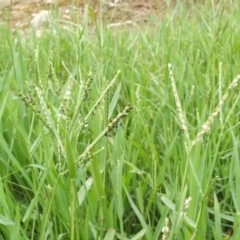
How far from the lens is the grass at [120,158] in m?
0.75

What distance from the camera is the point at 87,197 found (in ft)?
3.23

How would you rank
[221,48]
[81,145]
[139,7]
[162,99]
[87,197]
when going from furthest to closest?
[139,7] < [221,48] < [162,99] < [81,145] < [87,197]

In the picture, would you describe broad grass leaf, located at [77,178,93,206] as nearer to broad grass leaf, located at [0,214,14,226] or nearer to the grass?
the grass

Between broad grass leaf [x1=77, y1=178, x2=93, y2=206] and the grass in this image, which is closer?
the grass

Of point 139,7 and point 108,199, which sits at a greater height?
point 108,199

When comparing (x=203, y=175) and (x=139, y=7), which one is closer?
(x=203, y=175)

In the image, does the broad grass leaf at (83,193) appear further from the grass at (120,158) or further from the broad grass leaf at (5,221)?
the broad grass leaf at (5,221)

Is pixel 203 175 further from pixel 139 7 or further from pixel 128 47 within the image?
pixel 139 7

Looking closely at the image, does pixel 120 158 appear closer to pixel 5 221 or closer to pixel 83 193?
pixel 83 193

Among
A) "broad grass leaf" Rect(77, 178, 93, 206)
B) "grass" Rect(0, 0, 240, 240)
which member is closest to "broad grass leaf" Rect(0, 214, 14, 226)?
"grass" Rect(0, 0, 240, 240)

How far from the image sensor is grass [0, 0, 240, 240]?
75 centimetres

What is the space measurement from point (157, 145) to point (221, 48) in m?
0.69

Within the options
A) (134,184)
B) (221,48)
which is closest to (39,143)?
(134,184)

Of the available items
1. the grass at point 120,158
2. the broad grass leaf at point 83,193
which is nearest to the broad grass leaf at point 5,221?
the grass at point 120,158
